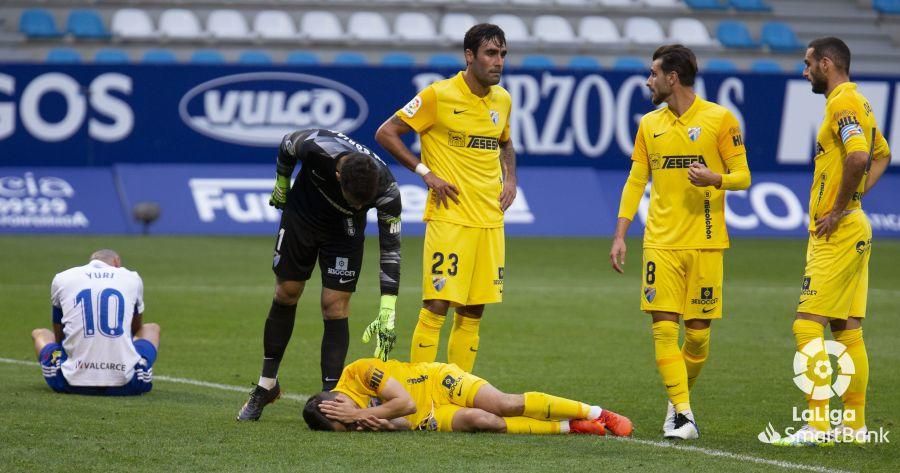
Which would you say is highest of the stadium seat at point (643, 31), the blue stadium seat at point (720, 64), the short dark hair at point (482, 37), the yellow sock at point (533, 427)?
the stadium seat at point (643, 31)

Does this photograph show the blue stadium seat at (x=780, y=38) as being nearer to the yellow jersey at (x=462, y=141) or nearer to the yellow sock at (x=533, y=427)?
the yellow jersey at (x=462, y=141)

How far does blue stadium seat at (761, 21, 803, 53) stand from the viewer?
28283 millimetres

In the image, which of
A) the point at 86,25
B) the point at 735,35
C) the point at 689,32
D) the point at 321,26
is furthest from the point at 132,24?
the point at 735,35

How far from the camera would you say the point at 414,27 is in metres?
26.9

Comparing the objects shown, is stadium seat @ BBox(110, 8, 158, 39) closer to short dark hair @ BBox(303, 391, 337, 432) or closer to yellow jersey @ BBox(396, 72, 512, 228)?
yellow jersey @ BBox(396, 72, 512, 228)

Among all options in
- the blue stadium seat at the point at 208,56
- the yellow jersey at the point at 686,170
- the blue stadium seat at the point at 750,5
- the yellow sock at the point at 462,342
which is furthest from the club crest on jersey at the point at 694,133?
the blue stadium seat at the point at 750,5

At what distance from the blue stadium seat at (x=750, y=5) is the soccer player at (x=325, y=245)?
22822 millimetres

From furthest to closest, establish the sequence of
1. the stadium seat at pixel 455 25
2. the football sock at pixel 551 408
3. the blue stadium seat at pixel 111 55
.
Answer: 1. the stadium seat at pixel 455 25
2. the blue stadium seat at pixel 111 55
3. the football sock at pixel 551 408

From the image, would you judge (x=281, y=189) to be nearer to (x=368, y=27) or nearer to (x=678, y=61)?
(x=678, y=61)

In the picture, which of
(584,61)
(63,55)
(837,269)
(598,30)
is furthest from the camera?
(598,30)

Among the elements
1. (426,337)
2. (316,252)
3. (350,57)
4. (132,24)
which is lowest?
(426,337)

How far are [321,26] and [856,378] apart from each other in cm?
2016

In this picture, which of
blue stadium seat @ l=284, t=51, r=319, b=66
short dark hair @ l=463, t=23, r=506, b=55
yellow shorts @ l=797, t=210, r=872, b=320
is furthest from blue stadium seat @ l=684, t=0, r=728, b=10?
yellow shorts @ l=797, t=210, r=872, b=320

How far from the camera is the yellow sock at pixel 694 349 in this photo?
26.4 feet
